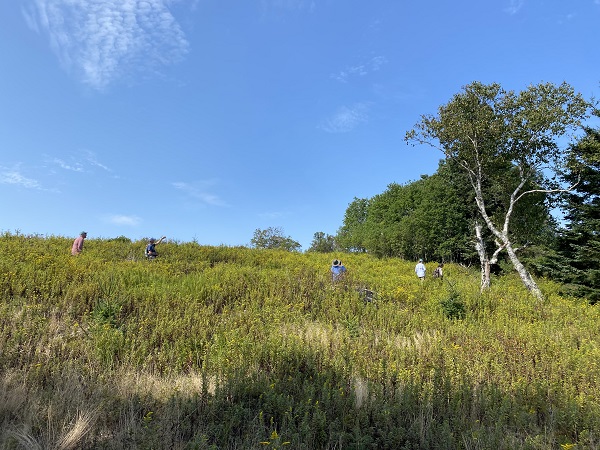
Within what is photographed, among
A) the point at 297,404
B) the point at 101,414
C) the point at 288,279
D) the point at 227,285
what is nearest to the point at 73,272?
the point at 227,285

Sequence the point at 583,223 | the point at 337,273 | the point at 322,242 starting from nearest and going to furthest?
the point at 337,273, the point at 583,223, the point at 322,242

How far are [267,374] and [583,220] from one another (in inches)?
806

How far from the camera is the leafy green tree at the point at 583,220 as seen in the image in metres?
17.4

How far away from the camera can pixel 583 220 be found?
18578mm

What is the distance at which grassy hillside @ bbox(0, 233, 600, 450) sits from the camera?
3.42 metres

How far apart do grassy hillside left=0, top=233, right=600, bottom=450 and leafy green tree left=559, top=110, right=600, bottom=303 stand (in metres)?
10.7

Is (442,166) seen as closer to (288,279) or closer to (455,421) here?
(288,279)

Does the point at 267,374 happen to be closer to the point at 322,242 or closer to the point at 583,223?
the point at 583,223

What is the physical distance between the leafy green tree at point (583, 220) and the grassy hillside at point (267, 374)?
1072 cm

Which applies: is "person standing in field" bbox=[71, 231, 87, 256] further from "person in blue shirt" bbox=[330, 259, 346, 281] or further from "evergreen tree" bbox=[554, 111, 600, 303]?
"evergreen tree" bbox=[554, 111, 600, 303]

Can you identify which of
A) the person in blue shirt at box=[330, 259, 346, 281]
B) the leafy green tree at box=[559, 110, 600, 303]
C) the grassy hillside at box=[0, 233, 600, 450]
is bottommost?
the grassy hillside at box=[0, 233, 600, 450]

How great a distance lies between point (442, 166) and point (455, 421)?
3671 centimetres

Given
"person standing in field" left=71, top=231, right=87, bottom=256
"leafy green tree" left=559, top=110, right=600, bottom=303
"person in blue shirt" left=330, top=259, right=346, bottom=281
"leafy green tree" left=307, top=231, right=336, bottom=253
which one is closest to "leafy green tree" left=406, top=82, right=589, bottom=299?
"leafy green tree" left=559, top=110, right=600, bottom=303

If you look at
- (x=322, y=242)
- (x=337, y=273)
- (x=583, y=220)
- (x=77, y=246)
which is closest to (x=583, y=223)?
(x=583, y=220)
